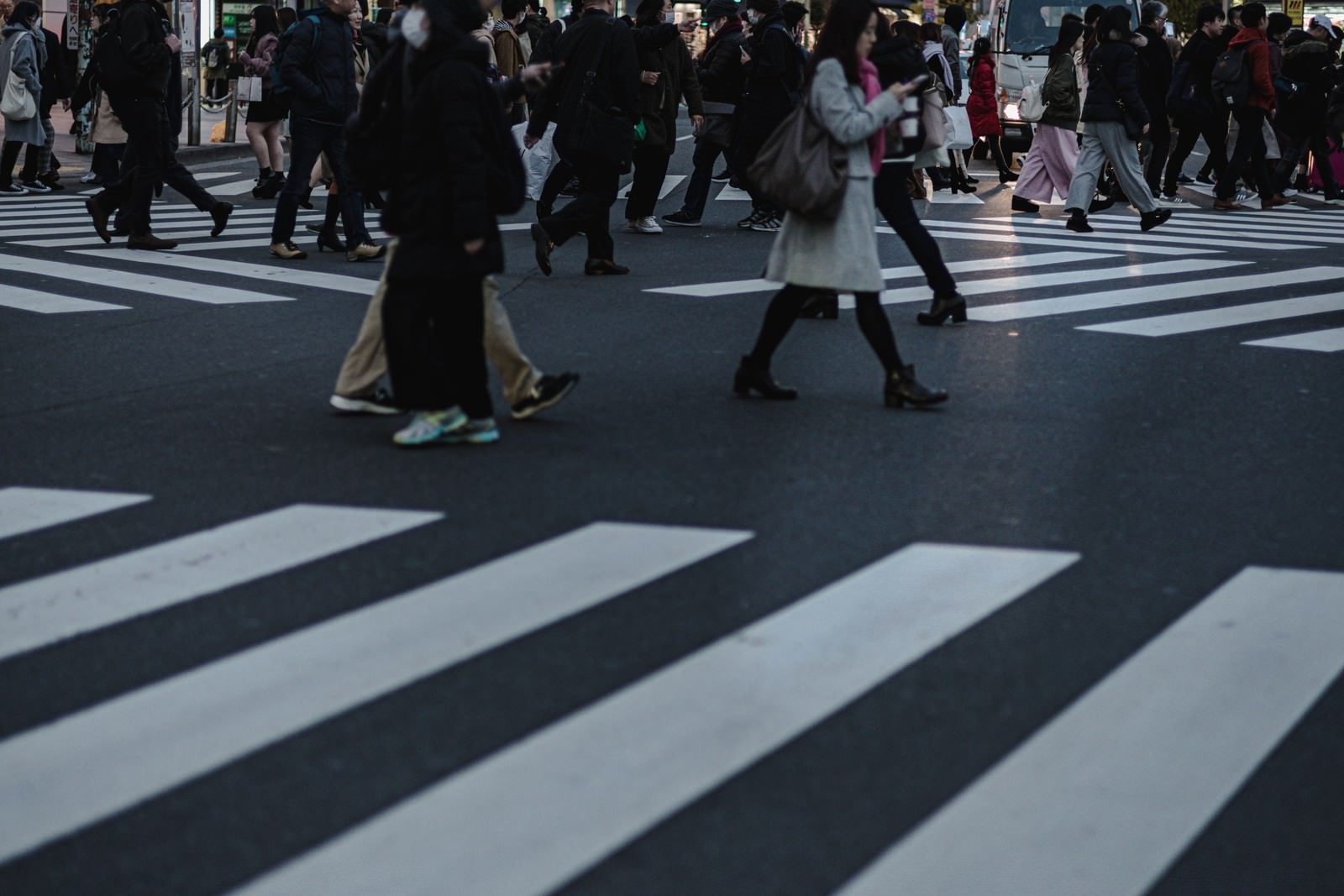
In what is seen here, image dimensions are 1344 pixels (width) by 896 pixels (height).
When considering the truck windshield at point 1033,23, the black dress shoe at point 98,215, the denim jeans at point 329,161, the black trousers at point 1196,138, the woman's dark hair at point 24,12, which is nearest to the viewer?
the denim jeans at point 329,161

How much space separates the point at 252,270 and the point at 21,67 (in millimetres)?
7393

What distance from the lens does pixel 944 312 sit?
33.8ft

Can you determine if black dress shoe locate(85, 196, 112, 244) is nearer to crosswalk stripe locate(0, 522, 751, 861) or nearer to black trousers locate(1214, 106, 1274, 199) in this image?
crosswalk stripe locate(0, 522, 751, 861)

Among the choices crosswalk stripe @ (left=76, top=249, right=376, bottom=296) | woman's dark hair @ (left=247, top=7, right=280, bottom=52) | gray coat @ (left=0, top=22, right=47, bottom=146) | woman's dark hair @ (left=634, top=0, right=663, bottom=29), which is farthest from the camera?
woman's dark hair @ (left=247, top=7, right=280, bottom=52)

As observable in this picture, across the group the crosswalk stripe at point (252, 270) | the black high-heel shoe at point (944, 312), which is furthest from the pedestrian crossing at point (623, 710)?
the crosswalk stripe at point (252, 270)

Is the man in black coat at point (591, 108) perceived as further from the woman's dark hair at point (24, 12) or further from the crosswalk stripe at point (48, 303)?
the woman's dark hair at point (24, 12)

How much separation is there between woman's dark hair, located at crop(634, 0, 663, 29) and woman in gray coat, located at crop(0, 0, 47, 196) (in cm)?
659

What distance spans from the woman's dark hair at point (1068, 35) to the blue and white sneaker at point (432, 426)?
11.2m

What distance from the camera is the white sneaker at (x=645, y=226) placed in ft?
A: 50.7

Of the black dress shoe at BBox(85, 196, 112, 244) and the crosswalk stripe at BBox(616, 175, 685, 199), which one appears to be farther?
the crosswalk stripe at BBox(616, 175, 685, 199)

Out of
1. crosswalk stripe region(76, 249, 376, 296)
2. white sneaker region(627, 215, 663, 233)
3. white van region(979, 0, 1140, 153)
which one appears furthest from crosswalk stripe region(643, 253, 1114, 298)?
white van region(979, 0, 1140, 153)

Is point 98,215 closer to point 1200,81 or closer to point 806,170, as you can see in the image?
point 806,170

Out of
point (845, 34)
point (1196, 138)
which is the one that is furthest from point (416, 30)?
point (1196, 138)

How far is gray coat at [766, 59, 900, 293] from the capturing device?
7.50m
